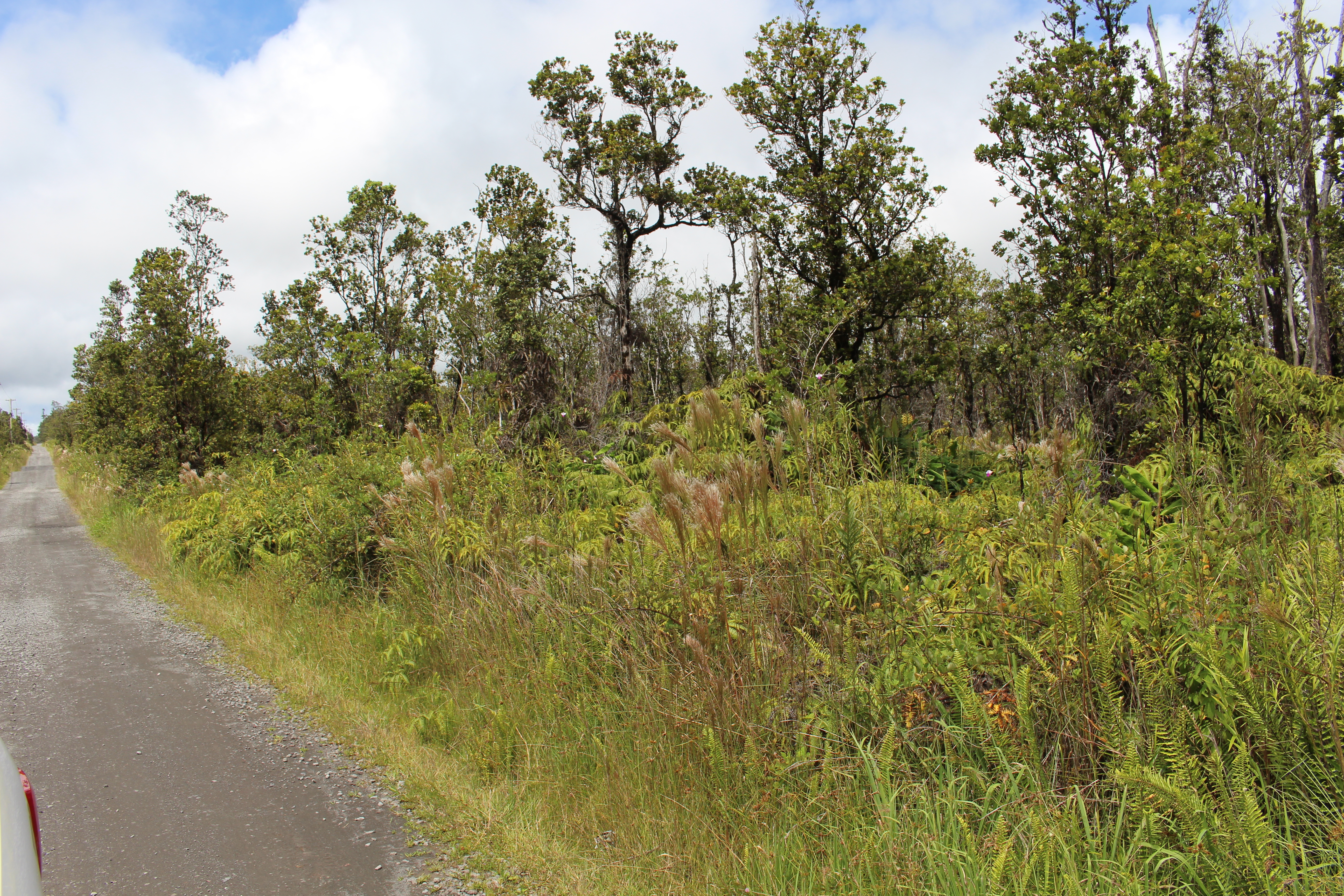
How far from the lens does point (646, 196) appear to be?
65.8 ft

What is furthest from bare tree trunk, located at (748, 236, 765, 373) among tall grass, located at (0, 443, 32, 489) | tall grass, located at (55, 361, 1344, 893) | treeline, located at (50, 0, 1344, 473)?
tall grass, located at (0, 443, 32, 489)

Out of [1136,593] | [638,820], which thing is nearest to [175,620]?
[638,820]

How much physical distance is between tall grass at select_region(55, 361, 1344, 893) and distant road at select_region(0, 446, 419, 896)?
0.40 m

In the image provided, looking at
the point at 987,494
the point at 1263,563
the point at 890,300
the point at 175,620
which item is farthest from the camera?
the point at 890,300

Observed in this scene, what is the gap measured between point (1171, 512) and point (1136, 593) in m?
1.13

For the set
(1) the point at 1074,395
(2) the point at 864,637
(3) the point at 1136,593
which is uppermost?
(1) the point at 1074,395

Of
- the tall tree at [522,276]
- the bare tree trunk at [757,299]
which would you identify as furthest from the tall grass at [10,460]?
the bare tree trunk at [757,299]

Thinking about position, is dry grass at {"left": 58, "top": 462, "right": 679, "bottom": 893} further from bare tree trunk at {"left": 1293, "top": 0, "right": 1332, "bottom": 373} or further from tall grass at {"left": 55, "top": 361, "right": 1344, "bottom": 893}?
bare tree trunk at {"left": 1293, "top": 0, "right": 1332, "bottom": 373}

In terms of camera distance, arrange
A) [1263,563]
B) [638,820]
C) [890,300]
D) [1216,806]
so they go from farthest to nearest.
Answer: [890,300] → [638,820] → [1263,563] → [1216,806]

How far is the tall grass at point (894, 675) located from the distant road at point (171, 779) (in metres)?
0.40

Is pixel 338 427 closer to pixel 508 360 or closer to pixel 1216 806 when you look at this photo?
pixel 508 360

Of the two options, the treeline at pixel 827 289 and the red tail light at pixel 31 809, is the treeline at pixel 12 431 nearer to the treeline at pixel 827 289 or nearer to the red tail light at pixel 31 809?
the treeline at pixel 827 289

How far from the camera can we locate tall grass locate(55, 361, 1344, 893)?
2309mm

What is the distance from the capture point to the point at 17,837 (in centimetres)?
168
